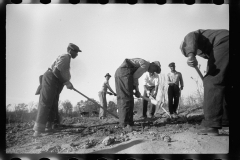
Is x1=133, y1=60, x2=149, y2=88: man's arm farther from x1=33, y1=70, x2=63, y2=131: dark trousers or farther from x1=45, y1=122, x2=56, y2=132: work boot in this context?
x1=45, y1=122, x2=56, y2=132: work boot

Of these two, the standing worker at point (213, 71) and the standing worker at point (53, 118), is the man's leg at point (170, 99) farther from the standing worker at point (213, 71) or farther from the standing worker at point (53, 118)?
the standing worker at point (53, 118)

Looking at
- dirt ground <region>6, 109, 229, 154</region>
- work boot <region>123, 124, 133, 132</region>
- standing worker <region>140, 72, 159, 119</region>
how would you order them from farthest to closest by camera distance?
1. standing worker <region>140, 72, 159, 119</region>
2. work boot <region>123, 124, 133, 132</region>
3. dirt ground <region>6, 109, 229, 154</region>

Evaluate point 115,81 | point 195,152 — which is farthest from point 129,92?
point 195,152

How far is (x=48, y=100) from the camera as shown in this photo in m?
3.26

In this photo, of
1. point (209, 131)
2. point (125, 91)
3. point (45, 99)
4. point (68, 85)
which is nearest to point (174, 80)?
point (125, 91)

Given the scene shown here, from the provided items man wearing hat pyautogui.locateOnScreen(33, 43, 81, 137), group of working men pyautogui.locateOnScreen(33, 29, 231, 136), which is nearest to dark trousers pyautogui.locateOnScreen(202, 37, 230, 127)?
group of working men pyautogui.locateOnScreen(33, 29, 231, 136)

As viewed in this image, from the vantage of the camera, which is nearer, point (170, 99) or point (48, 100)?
point (48, 100)

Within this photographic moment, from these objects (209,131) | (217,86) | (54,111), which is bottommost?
(209,131)

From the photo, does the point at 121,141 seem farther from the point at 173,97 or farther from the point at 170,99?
the point at 173,97

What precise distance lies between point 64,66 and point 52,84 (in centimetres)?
41

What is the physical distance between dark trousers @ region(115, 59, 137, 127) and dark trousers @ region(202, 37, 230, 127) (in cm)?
129

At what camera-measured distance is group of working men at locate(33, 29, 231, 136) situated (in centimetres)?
272

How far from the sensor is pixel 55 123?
11.5 ft

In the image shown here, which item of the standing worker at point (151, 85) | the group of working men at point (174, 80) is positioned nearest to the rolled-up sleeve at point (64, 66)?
the group of working men at point (174, 80)
